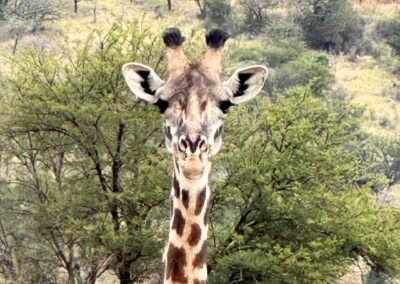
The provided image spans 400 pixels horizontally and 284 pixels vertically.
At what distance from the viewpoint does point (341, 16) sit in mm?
41125

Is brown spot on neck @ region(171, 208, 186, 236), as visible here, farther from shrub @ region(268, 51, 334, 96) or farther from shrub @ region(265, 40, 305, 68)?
shrub @ region(265, 40, 305, 68)

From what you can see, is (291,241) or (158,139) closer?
(291,241)

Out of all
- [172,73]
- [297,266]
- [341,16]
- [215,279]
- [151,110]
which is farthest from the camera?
[341,16]

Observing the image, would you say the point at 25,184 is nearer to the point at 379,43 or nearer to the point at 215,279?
the point at 215,279

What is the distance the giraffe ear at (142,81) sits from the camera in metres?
5.10

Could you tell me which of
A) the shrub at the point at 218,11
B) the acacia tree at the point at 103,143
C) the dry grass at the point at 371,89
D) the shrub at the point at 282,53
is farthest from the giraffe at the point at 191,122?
the shrub at the point at 218,11

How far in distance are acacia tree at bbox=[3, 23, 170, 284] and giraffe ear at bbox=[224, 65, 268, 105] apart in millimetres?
6235

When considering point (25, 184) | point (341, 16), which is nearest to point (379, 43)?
point (341, 16)

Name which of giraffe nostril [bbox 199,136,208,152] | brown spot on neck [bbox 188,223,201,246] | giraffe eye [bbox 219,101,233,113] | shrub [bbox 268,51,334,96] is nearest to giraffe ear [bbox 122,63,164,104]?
giraffe eye [bbox 219,101,233,113]

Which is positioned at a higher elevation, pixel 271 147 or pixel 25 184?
pixel 271 147

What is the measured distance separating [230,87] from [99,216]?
768cm

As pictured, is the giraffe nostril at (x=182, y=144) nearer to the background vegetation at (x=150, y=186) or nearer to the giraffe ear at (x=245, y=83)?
the giraffe ear at (x=245, y=83)

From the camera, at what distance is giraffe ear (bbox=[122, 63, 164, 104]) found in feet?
16.7

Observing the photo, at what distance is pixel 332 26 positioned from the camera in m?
41.2
